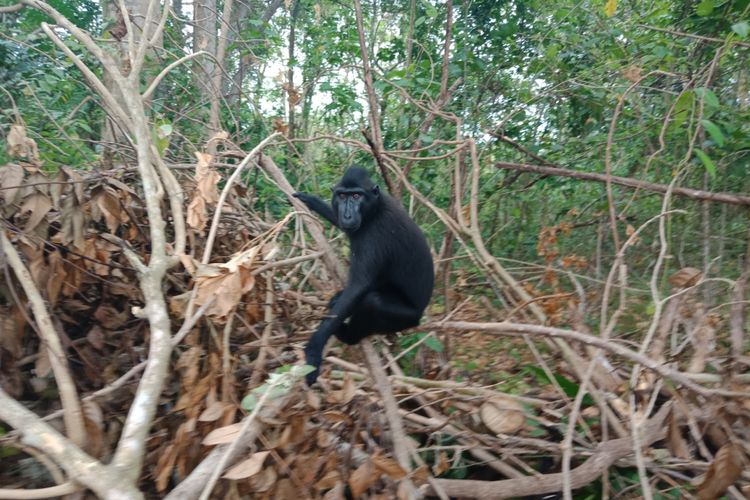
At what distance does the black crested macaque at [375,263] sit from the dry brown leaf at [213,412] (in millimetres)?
1299

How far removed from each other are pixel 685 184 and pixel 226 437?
23.3 ft

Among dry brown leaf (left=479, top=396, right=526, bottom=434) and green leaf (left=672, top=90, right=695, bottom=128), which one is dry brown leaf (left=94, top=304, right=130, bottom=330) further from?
green leaf (left=672, top=90, right=695, bottom=128)

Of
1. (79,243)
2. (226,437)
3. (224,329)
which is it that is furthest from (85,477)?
(79,243)

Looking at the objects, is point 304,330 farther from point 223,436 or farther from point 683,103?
point 683,103

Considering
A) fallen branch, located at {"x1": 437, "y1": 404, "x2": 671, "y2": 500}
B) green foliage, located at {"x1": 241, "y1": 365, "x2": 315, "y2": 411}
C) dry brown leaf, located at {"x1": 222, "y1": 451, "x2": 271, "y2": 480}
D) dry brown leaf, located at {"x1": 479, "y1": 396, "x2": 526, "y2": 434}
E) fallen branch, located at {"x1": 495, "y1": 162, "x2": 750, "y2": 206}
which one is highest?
fallen branch, located at {"x1": 495, "y1": 162, "x2": 750, "y2": 206}

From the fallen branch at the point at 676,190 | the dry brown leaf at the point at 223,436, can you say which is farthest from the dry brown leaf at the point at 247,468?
the fallen branch at the point at 676,190

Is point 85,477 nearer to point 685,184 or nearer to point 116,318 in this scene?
point 116,318

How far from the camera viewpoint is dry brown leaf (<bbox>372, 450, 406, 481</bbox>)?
325 centimetres

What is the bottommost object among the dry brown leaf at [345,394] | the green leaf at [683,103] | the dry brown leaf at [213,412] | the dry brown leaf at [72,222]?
the dry brown leaf at [345,394]

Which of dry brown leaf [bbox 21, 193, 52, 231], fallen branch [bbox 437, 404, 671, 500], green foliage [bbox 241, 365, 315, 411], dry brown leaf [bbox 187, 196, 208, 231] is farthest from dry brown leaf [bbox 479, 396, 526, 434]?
dry brown leaf [bbox 21, 193, 52, 231]

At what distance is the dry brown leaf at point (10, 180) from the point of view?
133 inches

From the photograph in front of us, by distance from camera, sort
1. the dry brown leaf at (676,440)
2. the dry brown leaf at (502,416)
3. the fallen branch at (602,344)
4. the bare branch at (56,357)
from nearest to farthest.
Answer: the bare branch at (56,357)
the fallen branch at (602,344)
the dry brown leaf at (676,440)
the dry brown leaf at (502,416)

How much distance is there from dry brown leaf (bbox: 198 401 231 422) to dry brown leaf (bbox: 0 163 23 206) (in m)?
1.67

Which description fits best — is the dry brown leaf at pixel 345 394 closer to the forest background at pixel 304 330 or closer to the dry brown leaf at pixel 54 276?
the forest background at pixel 304 330
